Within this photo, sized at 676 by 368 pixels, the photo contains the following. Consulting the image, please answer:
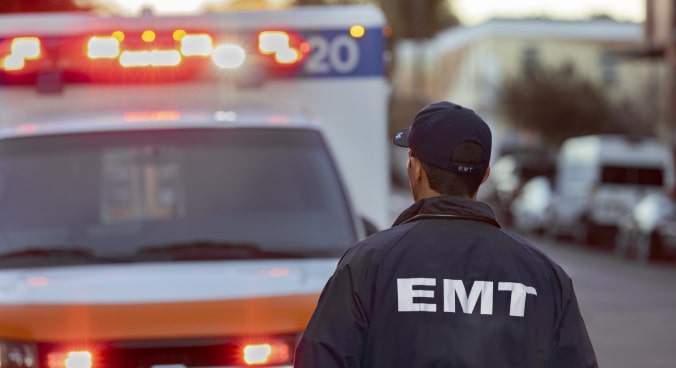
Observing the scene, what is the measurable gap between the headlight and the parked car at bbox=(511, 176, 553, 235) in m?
31.5

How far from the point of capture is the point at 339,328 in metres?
3.45

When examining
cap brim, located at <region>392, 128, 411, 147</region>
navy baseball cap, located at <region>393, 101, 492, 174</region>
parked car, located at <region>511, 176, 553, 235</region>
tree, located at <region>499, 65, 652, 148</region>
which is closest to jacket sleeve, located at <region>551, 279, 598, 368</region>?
navy baseball cap, located at <region>393, 101, 492, 174</region>

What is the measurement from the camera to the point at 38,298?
5.12 m

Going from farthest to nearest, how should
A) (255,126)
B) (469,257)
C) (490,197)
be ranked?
1. (490,197)
2. (255,126)
3. (469,257)

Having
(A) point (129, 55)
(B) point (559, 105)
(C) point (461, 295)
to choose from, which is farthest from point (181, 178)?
(B) point (559, 105)

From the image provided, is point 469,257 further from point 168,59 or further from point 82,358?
point 168,59

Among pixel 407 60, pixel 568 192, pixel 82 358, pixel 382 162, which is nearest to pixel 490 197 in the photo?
pixel 568 192

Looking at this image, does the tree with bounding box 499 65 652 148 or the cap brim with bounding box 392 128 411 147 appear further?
the tree with bounding box 499 65 652 148

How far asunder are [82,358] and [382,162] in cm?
300

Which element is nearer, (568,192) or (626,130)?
(568,192)

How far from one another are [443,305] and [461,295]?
50mm

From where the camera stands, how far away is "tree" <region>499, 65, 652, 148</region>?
61500mm

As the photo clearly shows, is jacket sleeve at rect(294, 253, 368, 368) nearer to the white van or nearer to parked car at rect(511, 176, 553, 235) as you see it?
the white van

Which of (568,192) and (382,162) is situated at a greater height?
(382,162)
